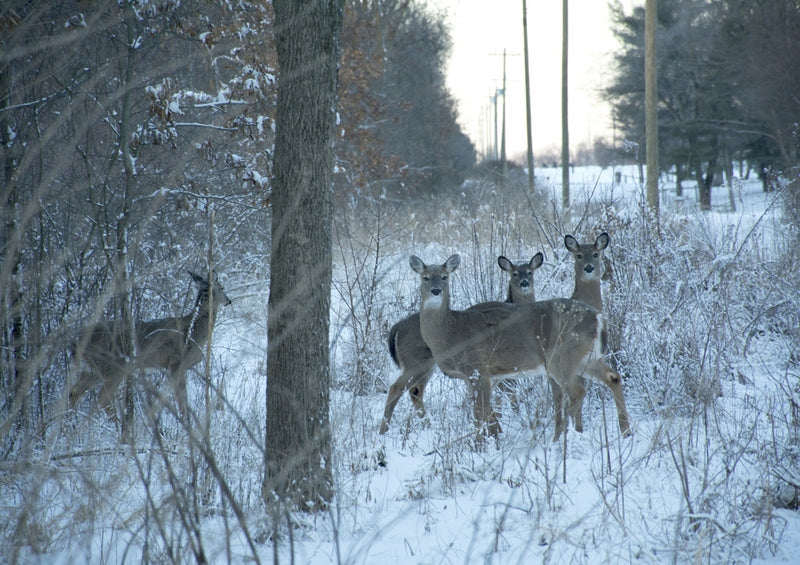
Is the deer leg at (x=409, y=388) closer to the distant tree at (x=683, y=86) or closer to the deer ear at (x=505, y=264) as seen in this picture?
the deer ear at (x=505, y=264)

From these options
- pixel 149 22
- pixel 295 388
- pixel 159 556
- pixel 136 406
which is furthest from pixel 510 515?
pixel 149 22

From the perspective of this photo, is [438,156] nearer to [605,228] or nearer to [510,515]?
[605,228]

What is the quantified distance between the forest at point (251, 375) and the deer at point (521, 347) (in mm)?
239

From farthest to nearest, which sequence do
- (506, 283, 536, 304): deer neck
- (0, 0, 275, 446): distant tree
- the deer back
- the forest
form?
(506, 283, 536, 304): deer neck, the deer back, (0, 0, 275, 446): distant tree, the forest

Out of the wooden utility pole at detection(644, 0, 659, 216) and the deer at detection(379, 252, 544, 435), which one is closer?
the deer at detection(379, 252, 544, 435)

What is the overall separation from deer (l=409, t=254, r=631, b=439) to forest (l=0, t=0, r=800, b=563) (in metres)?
0.24

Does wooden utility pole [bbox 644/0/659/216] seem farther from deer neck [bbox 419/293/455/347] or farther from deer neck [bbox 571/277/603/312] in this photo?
deer neck [bbox 419/293/455/347]

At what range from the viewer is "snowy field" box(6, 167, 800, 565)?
360 centimetres

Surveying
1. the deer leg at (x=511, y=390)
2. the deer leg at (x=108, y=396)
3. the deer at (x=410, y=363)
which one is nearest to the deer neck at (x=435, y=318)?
the deer at (x=410, y=363)

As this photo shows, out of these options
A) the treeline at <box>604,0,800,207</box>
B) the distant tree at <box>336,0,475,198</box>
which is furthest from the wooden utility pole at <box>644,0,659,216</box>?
the treeline at <box>604,0,800,207</box>

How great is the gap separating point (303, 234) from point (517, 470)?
2129 mm

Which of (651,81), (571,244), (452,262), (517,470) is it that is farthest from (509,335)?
(651,81)

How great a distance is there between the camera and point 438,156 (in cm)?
2825

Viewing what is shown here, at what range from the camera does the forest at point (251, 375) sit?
3705mm
